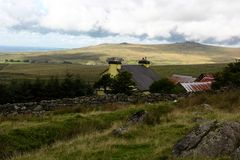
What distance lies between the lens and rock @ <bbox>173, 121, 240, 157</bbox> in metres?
11.6

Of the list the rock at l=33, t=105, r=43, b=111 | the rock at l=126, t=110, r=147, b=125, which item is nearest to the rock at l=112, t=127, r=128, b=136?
the rock at l=126, t=110, r=147, b=125

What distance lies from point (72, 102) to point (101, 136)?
41.7ft

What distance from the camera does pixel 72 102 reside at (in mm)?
28609

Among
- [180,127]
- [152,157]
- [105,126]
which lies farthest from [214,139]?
[105,126]

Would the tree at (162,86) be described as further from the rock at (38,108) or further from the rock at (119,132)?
the rock at (119,132)

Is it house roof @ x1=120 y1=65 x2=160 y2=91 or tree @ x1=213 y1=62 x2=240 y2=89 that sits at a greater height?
tree @ x1=213 y1=62 x2=240 y2=89

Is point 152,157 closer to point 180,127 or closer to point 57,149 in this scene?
point 57,149

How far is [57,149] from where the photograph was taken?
1447 centimetres

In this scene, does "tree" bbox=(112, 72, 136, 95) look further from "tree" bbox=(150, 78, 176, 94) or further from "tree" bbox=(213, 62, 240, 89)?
"tree" bbox=(213, 62, 240, 89)

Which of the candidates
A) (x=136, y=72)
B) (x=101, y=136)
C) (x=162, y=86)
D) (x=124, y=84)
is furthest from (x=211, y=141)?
(x=136, y=72)

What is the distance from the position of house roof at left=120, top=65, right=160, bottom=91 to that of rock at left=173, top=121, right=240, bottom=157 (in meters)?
58.6

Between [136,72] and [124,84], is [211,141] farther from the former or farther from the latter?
[136,72]

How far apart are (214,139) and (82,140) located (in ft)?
18.2

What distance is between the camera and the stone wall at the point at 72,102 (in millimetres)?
26750
